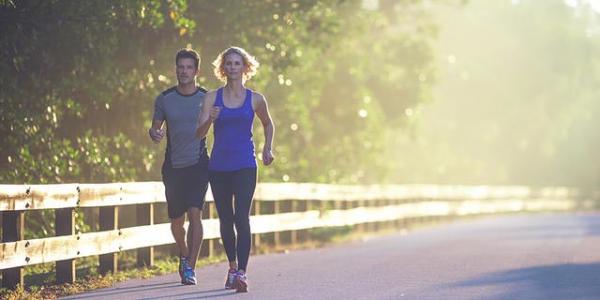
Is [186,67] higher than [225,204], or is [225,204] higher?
[186,67]

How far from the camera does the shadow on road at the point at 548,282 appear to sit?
11.0 metres

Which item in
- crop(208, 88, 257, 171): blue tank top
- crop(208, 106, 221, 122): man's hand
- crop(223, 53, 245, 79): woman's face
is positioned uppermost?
crop(223, 53, 245, 79): woman's face

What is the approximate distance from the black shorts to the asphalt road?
2.50 feet

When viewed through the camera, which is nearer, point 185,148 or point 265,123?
point 265,123

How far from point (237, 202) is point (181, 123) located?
999mm

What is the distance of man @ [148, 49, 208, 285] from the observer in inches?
461

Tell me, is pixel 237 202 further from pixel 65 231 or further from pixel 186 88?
pixel 65 231

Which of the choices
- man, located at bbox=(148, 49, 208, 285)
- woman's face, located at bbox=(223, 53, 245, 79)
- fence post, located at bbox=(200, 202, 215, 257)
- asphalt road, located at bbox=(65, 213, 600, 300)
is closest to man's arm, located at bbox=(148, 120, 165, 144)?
man, located at bbox=(148, 49, 208, 285)

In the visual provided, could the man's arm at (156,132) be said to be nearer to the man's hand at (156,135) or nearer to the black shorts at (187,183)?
the man's hand at (156,135)

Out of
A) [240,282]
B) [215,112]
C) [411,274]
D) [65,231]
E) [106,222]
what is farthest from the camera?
[411,274]

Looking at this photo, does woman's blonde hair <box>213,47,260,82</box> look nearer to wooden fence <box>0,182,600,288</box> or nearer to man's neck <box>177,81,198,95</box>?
man's neck <box>177,81,198,95</box>

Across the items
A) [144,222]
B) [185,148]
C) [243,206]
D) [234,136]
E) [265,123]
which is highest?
[265,123]

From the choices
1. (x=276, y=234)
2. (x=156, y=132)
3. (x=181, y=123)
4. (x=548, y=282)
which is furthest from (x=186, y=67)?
(x=276, y=234)

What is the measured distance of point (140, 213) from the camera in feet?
45.1
